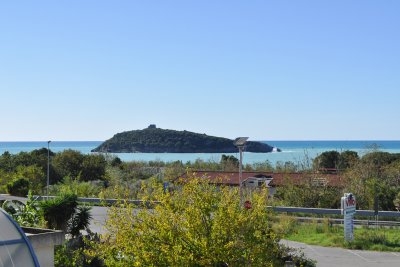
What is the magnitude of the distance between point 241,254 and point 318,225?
56.6 feet

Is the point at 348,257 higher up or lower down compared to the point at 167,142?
lower down

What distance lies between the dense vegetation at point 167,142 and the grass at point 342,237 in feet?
435

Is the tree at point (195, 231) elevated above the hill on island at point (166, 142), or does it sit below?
below

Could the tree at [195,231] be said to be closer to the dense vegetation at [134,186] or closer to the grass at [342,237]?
the dense vegetation at [134,186]

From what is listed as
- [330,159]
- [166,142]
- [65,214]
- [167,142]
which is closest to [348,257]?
[65,214]

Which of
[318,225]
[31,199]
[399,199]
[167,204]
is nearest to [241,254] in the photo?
[167,204]

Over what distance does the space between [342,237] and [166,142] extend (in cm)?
14770

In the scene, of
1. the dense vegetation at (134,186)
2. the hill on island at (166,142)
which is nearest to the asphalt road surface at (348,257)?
the dense vegetation at (134,186)

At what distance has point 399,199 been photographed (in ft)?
97.3

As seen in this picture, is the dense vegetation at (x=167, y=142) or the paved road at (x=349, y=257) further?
the dense vegetation at (x=167, y=142)

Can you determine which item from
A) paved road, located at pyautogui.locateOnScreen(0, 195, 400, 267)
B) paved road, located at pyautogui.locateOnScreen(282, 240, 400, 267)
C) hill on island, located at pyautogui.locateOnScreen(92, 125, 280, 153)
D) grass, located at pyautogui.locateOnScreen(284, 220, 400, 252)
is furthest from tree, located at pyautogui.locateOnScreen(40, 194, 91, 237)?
hill on island, located at pyautogui.locateOnScreen(92, 125, 280, 153)

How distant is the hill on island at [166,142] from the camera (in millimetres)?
161500

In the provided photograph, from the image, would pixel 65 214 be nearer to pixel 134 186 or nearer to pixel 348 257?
pixel 348 257

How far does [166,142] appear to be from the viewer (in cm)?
17050
